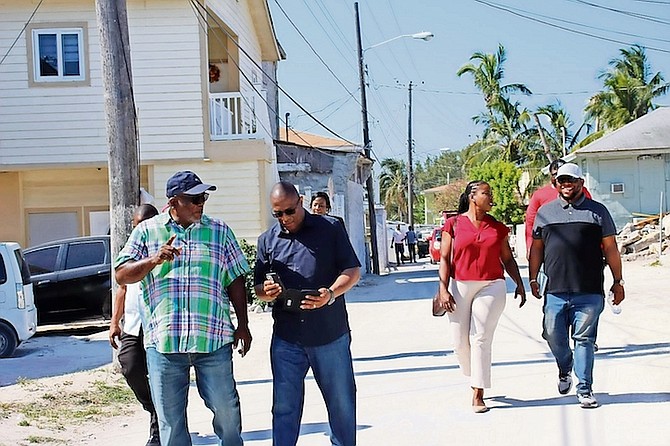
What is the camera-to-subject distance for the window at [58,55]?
1884cm

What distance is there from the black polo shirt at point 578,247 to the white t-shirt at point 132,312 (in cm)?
348

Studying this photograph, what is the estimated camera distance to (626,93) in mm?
44312

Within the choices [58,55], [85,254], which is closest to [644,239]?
[58,55]

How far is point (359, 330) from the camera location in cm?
1398

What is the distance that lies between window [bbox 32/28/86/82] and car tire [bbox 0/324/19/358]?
823 cm

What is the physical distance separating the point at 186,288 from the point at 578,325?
3.76 metres

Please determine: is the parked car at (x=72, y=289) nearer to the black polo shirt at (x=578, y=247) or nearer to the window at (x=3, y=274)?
the window at (x=3, y=274)

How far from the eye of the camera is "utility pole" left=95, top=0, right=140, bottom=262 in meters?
9.56

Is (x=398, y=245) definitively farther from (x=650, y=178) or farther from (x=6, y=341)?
(x=6, y=341)

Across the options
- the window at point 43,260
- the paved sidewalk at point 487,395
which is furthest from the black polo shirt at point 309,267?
the window at point 43,260

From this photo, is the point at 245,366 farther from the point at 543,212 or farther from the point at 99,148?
the point at 99,148

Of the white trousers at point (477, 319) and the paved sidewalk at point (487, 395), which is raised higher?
the white trousers at point (477, 319)

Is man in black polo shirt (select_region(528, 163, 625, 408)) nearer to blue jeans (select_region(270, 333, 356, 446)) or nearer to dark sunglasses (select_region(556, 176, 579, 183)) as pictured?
dark sunglasses (select_region(556, 176, 579, 183))

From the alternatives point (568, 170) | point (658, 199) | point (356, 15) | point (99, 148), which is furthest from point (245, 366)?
point (658, 199)
